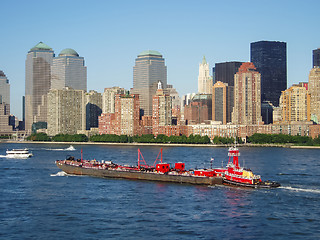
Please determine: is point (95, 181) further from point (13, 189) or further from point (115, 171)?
point (13, 189)

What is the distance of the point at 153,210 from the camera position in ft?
276

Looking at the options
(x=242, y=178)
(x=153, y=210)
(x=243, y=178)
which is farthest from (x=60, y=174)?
(x=153, y=210)

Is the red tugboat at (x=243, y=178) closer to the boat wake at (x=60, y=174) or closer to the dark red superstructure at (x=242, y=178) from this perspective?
the dark red superstructure at (x=242, y=178)

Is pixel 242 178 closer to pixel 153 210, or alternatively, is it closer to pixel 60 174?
pixel 153 210

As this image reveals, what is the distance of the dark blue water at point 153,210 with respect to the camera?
70.4 metres

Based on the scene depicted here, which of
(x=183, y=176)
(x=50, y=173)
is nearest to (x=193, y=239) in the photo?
(x=183, y=176)

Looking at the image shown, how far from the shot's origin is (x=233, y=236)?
68.2 m

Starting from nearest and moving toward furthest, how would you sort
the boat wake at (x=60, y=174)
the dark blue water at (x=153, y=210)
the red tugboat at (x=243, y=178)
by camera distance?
the dark blue water at (x=153, y=210) → the red tugboat at (x=243, y=178) → the boat wake at (x=60, y=174)

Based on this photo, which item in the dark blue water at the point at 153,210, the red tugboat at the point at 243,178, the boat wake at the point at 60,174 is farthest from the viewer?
the boat wake at the point at 60,174

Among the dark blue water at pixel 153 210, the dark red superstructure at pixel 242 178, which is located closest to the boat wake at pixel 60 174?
the dark blue water at pixel 153 210

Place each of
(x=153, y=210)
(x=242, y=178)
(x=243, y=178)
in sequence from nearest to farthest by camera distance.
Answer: (x=153, y=210), (x=243, y=178), (x=242, y=178)

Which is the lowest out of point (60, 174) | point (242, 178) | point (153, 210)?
point (153, 210)

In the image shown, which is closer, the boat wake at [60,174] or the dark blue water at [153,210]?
the dark blue water at [153,210]

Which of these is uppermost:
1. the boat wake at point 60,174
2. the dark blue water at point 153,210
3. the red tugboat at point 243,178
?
the red tugboat at point 243,178
